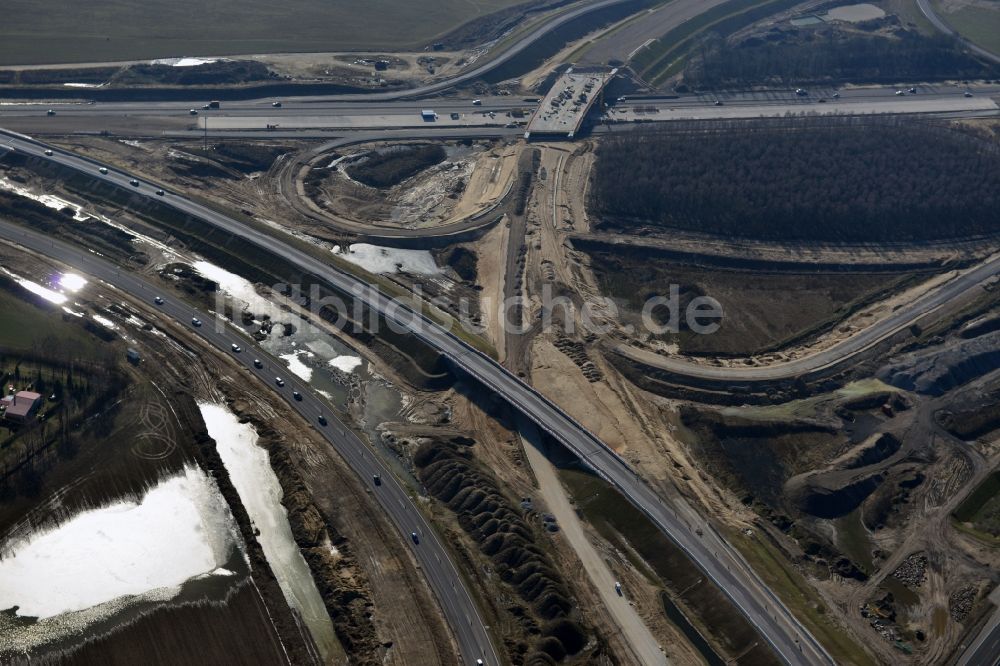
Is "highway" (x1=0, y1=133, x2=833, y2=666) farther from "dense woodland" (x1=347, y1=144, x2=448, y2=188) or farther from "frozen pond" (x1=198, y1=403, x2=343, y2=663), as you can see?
"dense woodland" (x1=347, y1=144, x2=448, y2=188)

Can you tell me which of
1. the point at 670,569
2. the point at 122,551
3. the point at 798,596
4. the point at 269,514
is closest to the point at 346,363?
the point at 269,514

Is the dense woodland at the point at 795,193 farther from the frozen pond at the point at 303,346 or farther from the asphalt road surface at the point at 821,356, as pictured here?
the frozen pond at the point at 303,346

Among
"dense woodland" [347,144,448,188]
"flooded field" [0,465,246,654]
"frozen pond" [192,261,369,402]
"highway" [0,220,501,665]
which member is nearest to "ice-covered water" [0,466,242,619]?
"flooded field" [0,465,246,654]

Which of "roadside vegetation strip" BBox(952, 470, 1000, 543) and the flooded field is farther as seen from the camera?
"roadside vegetation strip" BBox(952, 470, 1000, 543)

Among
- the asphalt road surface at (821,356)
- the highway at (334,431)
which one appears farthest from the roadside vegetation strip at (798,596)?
the highway at (334,431)

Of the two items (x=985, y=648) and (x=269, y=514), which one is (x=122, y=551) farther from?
(x=985, y=648)
